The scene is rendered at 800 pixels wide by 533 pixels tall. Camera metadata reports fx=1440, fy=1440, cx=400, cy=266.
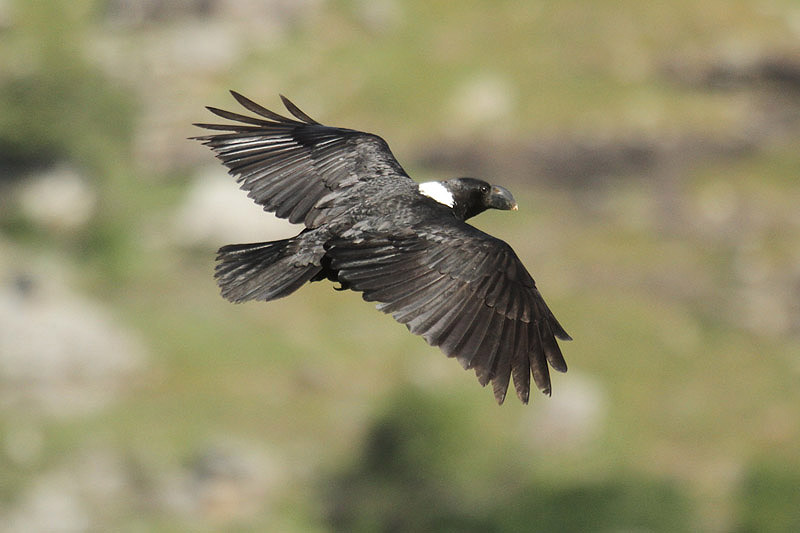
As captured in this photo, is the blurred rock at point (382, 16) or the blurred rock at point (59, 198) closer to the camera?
the blurred rock at point (59, 198)

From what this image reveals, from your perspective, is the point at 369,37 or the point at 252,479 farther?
the point at 369,37

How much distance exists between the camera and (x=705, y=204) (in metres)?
75.4

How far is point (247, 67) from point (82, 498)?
30.7 m

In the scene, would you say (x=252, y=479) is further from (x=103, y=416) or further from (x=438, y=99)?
(x=438, y=99)

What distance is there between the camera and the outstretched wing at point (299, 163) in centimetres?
1597

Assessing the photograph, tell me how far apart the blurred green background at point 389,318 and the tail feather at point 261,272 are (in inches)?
1663

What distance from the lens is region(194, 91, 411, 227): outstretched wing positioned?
16.0 meters

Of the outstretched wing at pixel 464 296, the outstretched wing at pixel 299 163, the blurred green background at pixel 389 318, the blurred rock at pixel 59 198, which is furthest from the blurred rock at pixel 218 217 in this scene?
the outstretched wing at pixel 464 296

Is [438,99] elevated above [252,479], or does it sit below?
above

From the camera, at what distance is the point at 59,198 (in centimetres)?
7625

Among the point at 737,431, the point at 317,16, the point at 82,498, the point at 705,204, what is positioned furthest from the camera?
the point at 317,16

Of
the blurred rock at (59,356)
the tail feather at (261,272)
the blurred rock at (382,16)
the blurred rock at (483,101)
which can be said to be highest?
the blurred rock at (382,16)

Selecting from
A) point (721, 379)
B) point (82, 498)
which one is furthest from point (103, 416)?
point (721, 379)

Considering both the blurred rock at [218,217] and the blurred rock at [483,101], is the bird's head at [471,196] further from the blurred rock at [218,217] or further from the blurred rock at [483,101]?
the blurred rock at [483,101]
